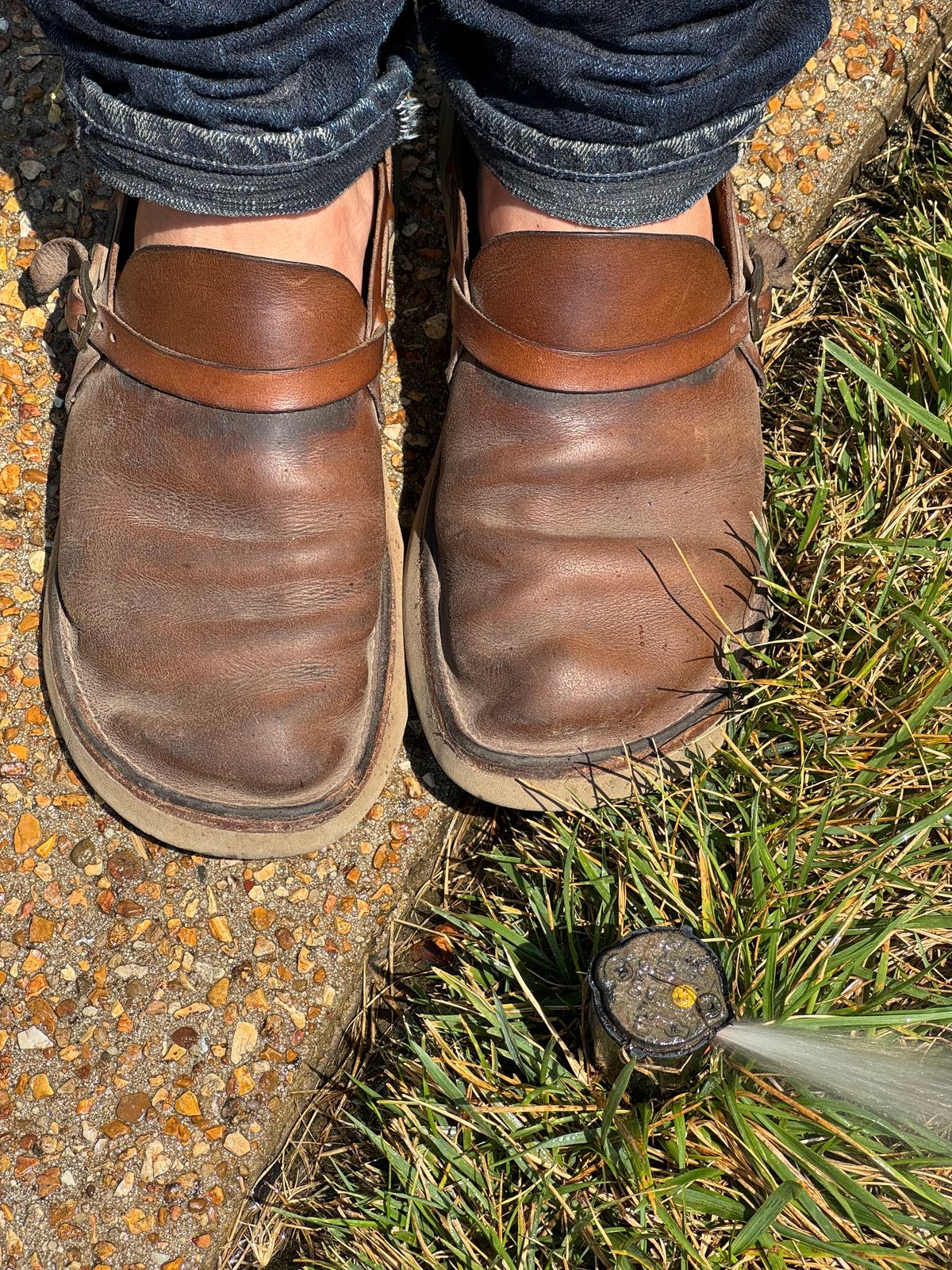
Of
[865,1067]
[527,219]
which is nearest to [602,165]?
[527,219]

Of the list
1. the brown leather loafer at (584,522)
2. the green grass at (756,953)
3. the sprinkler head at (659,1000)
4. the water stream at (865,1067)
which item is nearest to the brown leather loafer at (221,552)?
the brown leather loafer at (584,522)

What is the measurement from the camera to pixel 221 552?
1.69 m

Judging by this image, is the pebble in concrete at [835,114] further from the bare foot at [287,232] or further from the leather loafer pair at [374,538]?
the bare foot at [287,232]

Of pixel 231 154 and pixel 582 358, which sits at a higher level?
pixel 231 154

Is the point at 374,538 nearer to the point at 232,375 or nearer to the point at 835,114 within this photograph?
the point at 232,375

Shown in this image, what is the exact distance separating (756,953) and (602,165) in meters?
1.16

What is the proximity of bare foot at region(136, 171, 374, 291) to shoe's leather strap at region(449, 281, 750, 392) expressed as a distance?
191 mm

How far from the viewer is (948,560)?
72.2 inches

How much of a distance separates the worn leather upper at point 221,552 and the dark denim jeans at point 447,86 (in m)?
0.17

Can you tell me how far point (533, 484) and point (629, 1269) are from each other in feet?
3.73

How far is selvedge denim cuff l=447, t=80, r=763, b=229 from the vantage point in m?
1.53

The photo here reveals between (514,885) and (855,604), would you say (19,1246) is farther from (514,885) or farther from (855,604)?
(855,604)

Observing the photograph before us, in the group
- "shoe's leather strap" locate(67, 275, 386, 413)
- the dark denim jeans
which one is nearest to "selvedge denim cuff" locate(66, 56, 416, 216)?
the dark denim jeans

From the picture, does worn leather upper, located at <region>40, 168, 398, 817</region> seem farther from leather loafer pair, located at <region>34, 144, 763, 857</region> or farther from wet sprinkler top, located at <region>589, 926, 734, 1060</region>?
wet sprinkler top, located at <region>589, 926, 734, 1060</region>
